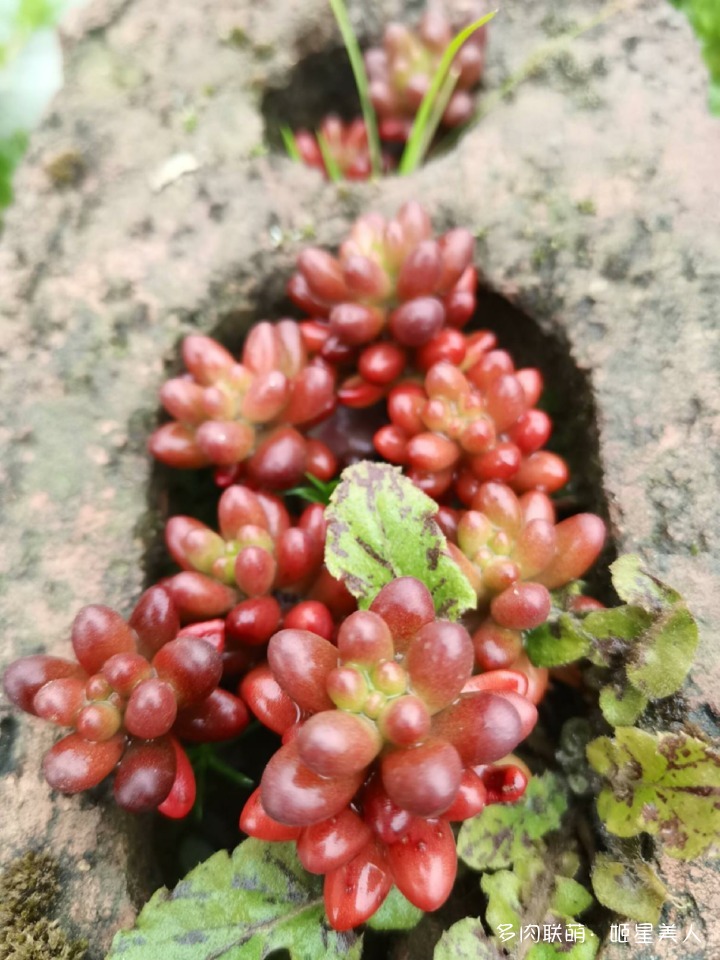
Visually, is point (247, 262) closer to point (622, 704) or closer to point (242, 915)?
point (622, 704)

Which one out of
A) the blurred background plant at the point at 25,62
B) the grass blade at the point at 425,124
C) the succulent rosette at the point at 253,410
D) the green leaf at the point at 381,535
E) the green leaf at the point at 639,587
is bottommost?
the green leaf at the point at 639,587

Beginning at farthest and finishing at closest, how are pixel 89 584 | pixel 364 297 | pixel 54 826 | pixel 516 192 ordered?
1. pixel 516 192
2. pixel 364 297
3. pixel 89 584
4. pixel 54 826

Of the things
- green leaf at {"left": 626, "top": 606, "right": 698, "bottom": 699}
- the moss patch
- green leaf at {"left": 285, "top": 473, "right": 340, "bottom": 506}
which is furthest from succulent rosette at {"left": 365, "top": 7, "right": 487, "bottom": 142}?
the moss patch

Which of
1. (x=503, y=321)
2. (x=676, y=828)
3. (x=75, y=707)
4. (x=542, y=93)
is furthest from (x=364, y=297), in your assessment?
(x=676, y=828)

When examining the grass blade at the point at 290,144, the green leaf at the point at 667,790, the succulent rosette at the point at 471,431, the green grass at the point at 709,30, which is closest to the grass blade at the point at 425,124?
the grass blade at the point at 290,144

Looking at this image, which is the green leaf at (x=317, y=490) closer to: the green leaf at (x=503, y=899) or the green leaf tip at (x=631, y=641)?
the green leaf tip at (x=631, y=641)

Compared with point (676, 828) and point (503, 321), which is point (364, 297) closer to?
point (503, 321)
